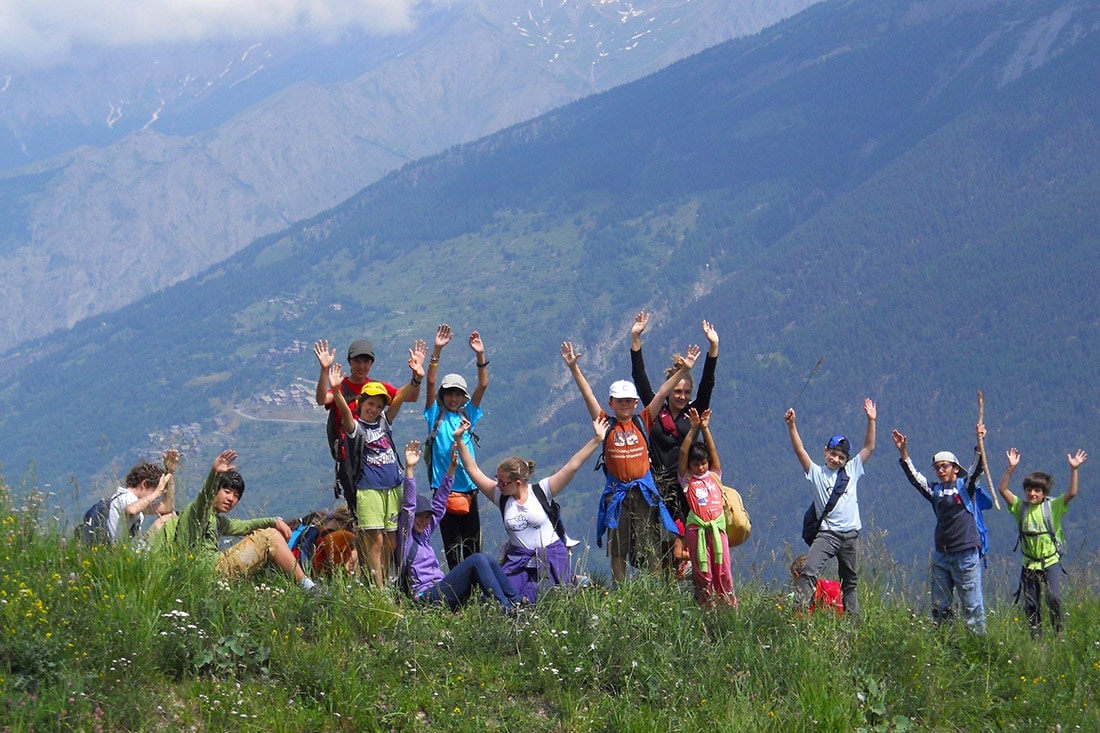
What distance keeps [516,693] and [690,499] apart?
7.80ft

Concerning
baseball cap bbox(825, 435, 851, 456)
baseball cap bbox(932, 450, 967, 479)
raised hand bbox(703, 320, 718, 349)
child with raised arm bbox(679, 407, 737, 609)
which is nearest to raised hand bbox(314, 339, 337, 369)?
child with raised arm bbox(679, 407, 737, 609)

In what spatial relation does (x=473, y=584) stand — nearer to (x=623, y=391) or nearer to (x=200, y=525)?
(x=200, y=525)

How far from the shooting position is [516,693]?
731 centimetres

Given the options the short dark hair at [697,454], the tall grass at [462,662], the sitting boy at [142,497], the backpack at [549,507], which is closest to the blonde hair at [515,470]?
the backpack at [549,507]

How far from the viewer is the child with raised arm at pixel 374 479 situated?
356 inches

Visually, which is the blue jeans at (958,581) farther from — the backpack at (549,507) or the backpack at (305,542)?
the backpack at (305,542)

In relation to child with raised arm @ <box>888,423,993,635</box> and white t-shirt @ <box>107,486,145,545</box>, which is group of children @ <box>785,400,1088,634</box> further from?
white t-shirt @ <box>107,486,145,545</box>

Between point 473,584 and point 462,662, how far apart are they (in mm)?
1069

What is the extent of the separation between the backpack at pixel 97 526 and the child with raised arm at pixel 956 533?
221 inches

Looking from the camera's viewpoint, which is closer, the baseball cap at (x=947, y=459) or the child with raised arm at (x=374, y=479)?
the child with raised arm at (x=374, y=479)

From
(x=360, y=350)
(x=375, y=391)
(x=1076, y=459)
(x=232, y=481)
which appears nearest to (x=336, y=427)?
(x=375, y=391)

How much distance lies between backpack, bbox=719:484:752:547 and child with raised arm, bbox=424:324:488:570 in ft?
6.45

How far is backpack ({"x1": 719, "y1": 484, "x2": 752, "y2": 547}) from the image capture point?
9.09 meters

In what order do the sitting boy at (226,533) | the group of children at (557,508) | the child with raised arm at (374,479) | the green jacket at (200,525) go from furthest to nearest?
the child with raised arm at (374,479) < the group of children at (557,508) < the sitting boy at (226,533) < the green jacket at (200,525)
